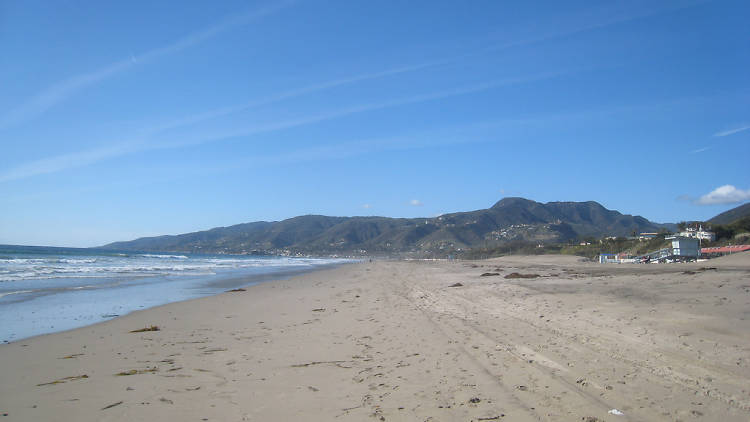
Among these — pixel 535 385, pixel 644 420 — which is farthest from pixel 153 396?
pixel 644 420

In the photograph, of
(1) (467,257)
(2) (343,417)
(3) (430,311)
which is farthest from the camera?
→ (1) (467,257)

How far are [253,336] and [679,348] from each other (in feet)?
24.2

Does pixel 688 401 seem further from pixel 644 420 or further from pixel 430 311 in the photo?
pixel 430 311

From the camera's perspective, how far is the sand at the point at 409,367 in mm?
4191

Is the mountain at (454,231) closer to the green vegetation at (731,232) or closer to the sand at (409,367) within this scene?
the green vegetation at (731,232)

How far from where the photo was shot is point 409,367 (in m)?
5.81

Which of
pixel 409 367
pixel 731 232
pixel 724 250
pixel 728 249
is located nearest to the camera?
pixel 409 367

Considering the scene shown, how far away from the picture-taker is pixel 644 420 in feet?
12.4

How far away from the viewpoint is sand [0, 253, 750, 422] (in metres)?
4.19

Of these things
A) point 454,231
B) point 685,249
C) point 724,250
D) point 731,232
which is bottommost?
point 724,250

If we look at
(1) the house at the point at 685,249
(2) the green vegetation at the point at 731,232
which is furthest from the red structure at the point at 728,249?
(2) the green vegetation at the point at 731,232

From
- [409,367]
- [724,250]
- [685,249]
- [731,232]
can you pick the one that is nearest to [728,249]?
[724,250]

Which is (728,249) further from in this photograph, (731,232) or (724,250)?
(731,232)

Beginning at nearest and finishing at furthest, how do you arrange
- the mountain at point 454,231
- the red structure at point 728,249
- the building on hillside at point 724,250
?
the red structure at point 728,249 → the building on hillside at point 724,250 → the mountain at point 454,231
